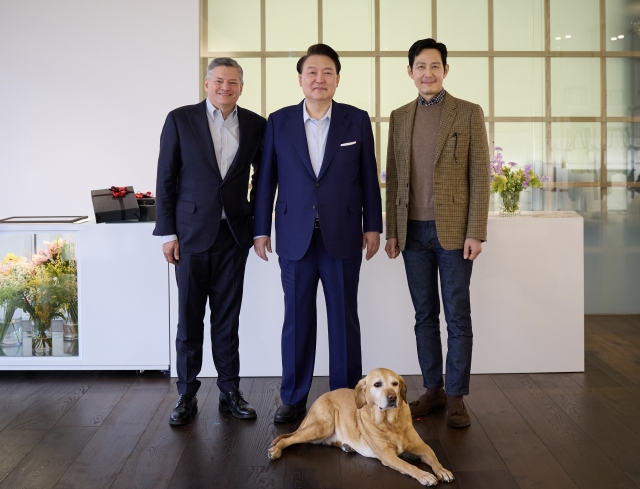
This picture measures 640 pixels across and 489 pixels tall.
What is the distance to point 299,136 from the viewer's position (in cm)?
322

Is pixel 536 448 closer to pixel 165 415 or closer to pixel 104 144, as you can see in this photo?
pixel 165 415

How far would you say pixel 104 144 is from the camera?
5.68m

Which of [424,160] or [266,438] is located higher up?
[424,160]

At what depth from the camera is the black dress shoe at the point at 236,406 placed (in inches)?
131

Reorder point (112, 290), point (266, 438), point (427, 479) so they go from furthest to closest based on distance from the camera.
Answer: point (112, 290)
point (266, 438)
point (427, 479)

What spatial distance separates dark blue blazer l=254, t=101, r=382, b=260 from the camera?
320 cm

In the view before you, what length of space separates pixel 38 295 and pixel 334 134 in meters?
1.99

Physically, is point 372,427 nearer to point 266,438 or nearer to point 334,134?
point 266,438

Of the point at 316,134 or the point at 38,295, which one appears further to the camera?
the point at 38,295

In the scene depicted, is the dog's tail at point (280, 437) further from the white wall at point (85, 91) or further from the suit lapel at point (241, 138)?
the white wall at point (85, 91)

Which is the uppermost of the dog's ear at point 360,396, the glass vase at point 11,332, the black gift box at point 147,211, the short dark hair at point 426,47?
the short dark hair at point 426,47

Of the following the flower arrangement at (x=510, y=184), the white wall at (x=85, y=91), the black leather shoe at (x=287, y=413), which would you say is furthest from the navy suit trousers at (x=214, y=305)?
the white wall at (x=85, y=91)

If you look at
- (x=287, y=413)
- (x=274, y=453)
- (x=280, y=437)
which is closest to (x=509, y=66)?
(x=287, y=413)

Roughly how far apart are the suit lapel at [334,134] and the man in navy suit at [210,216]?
37 centimetres
